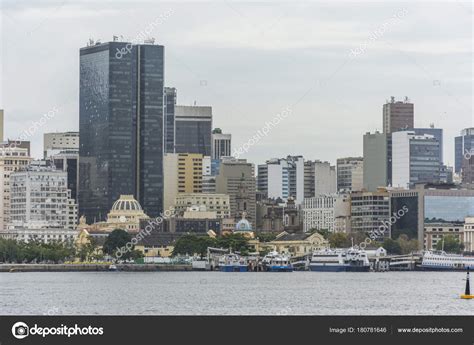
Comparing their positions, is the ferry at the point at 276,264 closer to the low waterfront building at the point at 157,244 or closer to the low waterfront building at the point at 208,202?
the low waterfront building at the point at 157,244

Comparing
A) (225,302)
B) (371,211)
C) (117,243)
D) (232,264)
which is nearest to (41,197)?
(117,243)

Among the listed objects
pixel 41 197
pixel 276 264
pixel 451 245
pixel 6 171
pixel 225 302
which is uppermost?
pixel 6 171

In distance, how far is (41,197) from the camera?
190m

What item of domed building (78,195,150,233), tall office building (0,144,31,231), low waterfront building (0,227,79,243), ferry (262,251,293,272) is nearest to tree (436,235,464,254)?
domed building (78,195,150,233)

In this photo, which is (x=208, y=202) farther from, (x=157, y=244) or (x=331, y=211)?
(x=157, y=244)

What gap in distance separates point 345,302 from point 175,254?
99865mm

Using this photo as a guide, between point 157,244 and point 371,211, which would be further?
point 371,211

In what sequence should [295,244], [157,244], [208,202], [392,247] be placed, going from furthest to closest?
[208,202], [295,244], [157,244], [392,247]

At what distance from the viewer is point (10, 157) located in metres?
198

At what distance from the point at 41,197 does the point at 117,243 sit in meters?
37.1

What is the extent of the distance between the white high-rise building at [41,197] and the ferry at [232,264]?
47.0m

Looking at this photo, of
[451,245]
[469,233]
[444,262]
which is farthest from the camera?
[469,233]
